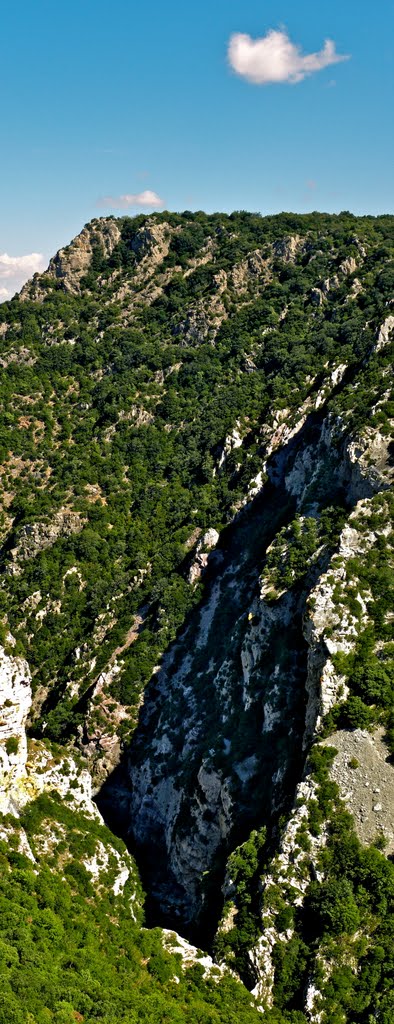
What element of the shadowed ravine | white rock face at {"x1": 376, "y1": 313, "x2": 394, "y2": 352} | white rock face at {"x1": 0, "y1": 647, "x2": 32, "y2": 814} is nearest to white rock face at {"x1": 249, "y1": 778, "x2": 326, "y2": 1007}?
the shadowed ravine

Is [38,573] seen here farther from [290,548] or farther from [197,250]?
[197,250]

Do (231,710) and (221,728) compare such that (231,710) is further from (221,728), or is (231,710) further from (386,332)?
(386,332)

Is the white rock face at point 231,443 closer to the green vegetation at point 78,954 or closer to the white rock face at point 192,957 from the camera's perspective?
the green vegetation at point 78,954

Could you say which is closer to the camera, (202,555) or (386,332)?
(386,332)

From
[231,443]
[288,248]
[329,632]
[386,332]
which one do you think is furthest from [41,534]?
[288,248]

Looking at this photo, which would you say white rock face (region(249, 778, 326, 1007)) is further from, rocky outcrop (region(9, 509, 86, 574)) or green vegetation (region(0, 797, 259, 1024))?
rocky outcrop (region(9, 509, 86, 574))

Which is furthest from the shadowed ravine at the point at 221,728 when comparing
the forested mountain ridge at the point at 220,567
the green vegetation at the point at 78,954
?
the green vegetation at the point at 78,954
